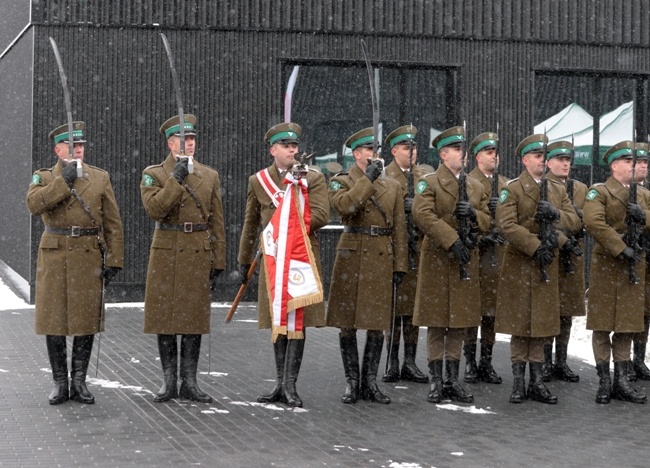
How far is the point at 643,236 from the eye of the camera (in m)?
9.91

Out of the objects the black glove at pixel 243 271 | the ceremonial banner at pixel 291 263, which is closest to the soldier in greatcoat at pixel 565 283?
the ceremonial banner at pixel 291 263

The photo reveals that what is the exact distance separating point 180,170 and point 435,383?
2530 mm

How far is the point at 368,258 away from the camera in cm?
943

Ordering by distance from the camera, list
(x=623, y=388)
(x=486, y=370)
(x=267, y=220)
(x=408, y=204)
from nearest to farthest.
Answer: (x=267, y=220), (x=623, y=388), (x=408, y=204), (x=486, y=370)

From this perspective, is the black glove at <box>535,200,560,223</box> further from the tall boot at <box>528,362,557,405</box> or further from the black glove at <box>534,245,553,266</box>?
the tall boot at <box>528,362,557,405</box>

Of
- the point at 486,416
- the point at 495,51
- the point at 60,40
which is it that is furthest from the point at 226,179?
the point at 486,416

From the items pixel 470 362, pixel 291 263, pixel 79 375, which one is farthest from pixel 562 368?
pixel 79 375

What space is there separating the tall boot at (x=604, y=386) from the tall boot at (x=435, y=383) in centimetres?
124

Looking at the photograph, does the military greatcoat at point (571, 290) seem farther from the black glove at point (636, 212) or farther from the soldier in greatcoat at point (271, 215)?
the soldier in greatcoat at point (271, 215)

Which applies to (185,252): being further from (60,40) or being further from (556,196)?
(60,40)

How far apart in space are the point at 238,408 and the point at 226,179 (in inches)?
318

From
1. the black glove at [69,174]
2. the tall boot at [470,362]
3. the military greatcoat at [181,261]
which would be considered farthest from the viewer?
the tall boot at [470,362]

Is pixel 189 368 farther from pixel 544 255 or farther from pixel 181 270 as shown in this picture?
pixel 544 255

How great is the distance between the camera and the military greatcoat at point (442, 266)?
937 centimetres
